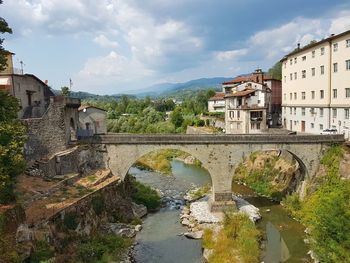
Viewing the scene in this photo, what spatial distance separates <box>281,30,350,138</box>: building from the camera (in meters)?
36.0

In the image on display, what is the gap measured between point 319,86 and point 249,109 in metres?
12.1

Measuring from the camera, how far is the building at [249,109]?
50.8 metres

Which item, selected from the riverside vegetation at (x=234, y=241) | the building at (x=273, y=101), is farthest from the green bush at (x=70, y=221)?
the building at (x=273, y=101)

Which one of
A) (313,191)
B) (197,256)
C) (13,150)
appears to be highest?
(13,150)

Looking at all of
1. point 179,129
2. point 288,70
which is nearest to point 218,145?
point 288,70

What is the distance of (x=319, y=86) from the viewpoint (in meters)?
40.3

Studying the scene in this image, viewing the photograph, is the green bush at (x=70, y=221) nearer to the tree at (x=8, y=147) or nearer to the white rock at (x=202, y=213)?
the tree at (x=8, y=147)

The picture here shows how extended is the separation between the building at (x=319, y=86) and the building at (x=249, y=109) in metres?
3.67

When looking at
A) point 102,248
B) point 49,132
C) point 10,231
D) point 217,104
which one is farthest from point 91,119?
point 217,104

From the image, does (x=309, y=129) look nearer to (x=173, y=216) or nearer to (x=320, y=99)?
(x=320, y=99)

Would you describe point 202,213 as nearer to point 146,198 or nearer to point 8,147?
point 146,198

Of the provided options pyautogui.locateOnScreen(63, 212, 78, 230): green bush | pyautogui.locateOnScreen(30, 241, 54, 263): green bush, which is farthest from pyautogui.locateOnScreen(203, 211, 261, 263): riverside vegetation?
pyautogui.locateOnScreen(30, 241, 54, 263): green bush

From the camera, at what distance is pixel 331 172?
3116cm

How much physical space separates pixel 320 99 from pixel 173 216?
74.1ft
